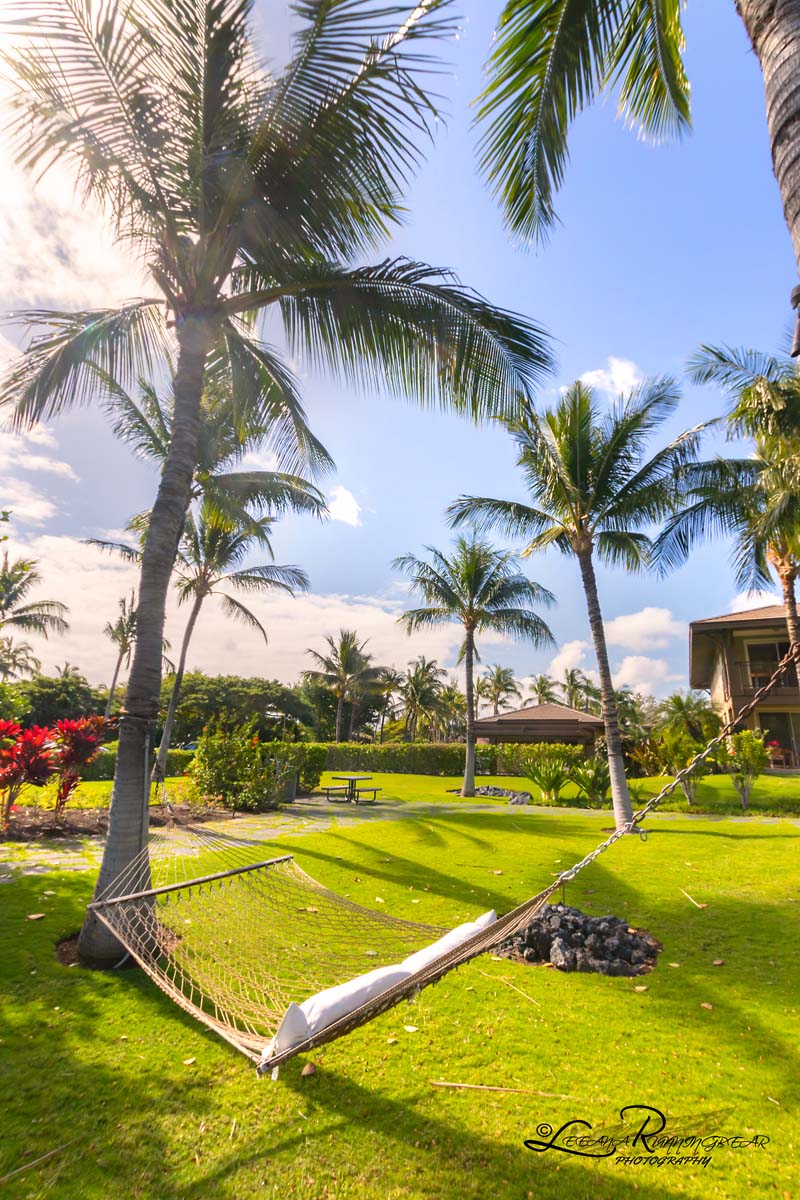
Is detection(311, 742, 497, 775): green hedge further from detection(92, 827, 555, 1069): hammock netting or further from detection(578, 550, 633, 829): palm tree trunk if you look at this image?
detection(92, 827, 555, 1069): hammock netting

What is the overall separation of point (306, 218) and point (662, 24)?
2.77 metres

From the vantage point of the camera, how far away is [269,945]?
11.2 ft

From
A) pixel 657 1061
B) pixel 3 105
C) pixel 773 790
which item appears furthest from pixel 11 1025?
pixel 773 790

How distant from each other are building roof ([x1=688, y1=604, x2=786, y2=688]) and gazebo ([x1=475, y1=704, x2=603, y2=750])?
539 centimetres

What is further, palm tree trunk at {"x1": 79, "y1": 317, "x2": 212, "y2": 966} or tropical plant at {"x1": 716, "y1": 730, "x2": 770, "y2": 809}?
tropical plant at {"x1": 716, "y1": 730, "x2": 770, "y2": 809}

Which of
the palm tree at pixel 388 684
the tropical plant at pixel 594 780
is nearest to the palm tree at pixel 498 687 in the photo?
the palm tree at pixel 388 684

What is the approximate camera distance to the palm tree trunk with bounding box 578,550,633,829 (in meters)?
9.68

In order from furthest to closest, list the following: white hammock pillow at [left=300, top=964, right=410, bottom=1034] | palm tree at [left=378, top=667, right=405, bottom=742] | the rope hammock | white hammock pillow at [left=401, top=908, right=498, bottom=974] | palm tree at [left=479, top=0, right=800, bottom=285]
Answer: palm tree at [left=378, top=667, right=405, bottom=742], palm tree at [left=479, top=0, right=800, bottom=285], white hammock pillow at [left=401, top=908, right=498, bottom=974], the rope hammock, white hammock pillow at [left=300, top=964, right=410, bottom=1034]

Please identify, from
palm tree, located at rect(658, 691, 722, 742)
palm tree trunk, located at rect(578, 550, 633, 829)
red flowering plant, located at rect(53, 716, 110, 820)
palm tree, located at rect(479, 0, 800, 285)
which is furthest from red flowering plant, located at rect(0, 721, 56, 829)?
palm tree, located at rect(658, 691, 722, 742)

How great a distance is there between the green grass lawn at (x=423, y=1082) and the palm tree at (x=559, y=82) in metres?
4.93

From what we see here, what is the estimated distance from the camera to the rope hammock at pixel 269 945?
2172 mm

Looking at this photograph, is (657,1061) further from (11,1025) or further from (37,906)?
(37,906)

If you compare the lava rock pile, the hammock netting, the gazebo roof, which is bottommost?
the lava rock pile

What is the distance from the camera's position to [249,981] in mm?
2805
